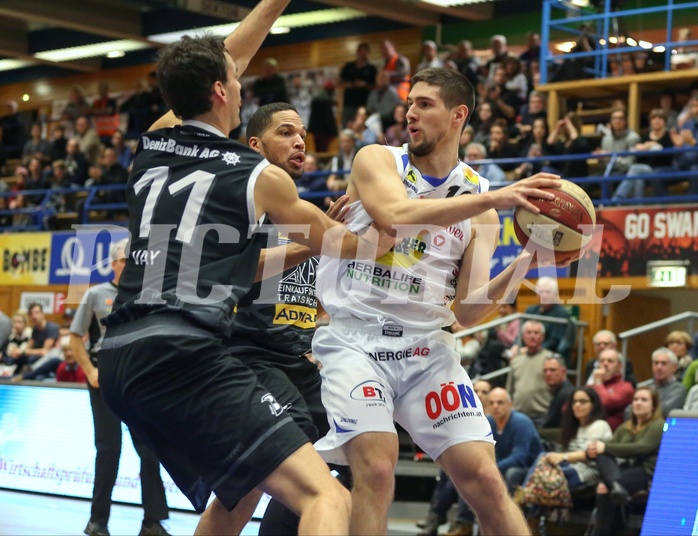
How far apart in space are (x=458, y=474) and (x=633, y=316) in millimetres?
10232

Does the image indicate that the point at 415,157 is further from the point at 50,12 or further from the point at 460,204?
the point at 50,12

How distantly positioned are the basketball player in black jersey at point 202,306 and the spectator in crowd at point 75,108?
2174 centimetres

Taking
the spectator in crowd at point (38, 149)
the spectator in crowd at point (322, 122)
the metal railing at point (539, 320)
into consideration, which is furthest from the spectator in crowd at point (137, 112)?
the metal railing at point (539, 320)

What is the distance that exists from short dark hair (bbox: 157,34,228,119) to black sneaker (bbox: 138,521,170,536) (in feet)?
16.8

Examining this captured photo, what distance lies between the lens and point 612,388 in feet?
35.4

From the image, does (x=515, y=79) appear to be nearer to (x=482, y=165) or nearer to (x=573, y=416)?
(x=482, y=165)

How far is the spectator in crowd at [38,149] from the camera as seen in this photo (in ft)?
76.0

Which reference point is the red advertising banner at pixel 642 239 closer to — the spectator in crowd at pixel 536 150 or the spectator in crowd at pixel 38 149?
the spectator in crowd at pixel 536 150

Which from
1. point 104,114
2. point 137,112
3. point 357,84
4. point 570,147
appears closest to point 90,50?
point 104,114

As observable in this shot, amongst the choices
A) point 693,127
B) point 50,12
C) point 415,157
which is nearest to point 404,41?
point 50,12

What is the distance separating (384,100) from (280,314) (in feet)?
42.9

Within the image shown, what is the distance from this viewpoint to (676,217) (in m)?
13.2

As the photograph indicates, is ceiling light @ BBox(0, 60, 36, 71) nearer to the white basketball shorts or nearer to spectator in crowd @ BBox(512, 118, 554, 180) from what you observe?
spectator in crowd @ BBox(512, 118, 554, 180)

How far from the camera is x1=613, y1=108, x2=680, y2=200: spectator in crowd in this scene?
13.8 metres
